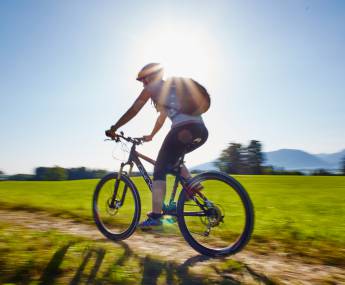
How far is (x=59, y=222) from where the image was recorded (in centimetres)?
688

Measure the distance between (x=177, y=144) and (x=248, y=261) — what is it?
196 centimetres

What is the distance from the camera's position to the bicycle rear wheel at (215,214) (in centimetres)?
428

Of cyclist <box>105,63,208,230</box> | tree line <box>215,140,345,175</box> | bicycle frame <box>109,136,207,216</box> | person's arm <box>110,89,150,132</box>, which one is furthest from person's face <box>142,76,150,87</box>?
tree line <box>215,140,345,175</box>

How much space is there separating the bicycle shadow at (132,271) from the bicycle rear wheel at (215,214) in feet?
1.04

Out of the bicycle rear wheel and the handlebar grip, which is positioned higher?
the handlebar grip

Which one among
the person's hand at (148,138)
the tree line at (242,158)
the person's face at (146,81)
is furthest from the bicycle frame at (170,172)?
the tree line at (242,158)

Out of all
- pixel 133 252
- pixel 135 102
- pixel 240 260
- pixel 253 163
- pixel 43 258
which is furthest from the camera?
pixel 253 163

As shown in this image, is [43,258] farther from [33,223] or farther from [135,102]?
[33,223]

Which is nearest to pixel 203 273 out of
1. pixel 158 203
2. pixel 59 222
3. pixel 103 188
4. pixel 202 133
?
pixel 158 203

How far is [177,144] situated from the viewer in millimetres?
4832

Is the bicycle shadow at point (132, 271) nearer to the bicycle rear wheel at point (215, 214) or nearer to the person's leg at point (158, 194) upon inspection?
the bicycle rear wheel at point (215, 214)

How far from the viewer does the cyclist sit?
476cm

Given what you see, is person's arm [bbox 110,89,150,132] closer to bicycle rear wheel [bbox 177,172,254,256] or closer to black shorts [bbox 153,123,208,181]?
black shorts [bbox 153,123,208,181]

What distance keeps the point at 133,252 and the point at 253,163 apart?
124m
